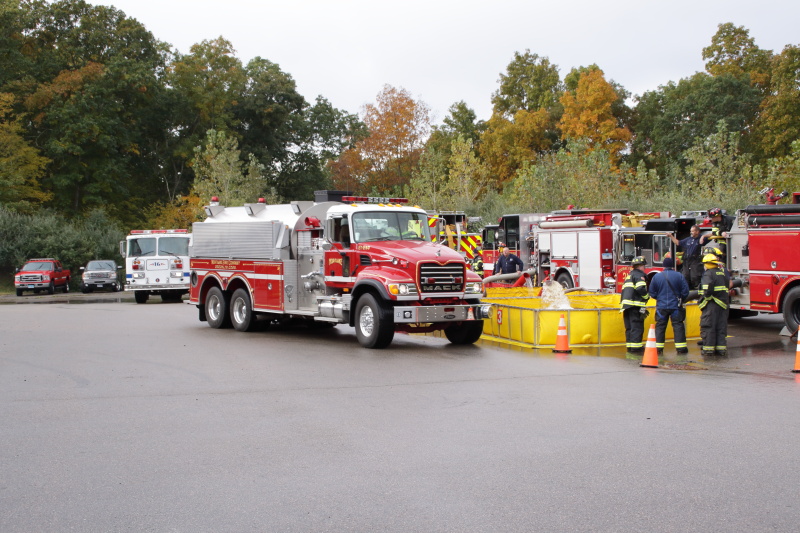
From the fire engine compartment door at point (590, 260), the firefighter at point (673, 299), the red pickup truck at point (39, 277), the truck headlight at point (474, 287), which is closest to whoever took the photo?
the firefighter at point (673, 299)

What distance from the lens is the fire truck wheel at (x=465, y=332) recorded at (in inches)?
620

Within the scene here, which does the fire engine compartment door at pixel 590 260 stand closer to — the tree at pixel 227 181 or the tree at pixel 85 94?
the tree at pixel 227 181

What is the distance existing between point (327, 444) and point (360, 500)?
1778mm

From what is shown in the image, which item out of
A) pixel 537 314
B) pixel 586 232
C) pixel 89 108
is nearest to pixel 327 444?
pixel 537 314

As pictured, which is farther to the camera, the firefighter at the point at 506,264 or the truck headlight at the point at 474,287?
the firefighter at the point at 506,264

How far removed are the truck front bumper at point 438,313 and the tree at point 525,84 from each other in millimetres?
55010

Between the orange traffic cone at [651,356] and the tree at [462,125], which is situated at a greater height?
the tree at [462,125]

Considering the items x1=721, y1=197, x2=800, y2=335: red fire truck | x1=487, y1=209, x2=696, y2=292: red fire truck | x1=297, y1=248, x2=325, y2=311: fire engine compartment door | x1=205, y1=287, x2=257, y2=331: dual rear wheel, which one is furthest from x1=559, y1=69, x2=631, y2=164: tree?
x1=297, y1=248, x2=325, y2=311: fire engine compartment door

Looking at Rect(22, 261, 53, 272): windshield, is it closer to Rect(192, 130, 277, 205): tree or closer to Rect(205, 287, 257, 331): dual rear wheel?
Rect(192, 130, 277, 205): tree

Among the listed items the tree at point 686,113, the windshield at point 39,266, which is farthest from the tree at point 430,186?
the windshield at point 39,266

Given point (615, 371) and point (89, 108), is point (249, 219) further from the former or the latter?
point (89, 108)

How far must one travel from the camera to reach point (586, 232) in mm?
25328

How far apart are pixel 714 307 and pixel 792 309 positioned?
3.87 metres

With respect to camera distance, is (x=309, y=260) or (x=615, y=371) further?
(x=309, y=260)
